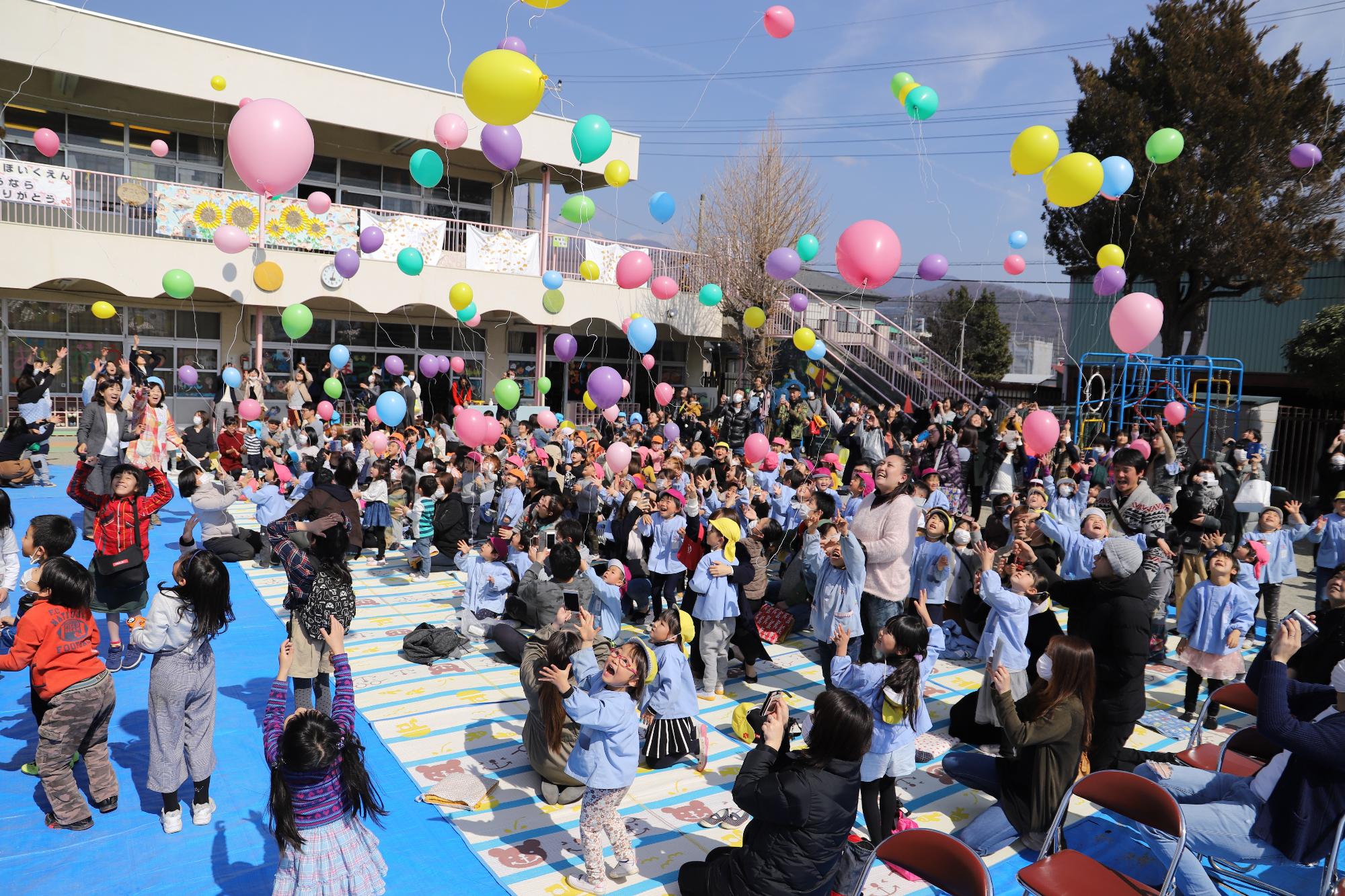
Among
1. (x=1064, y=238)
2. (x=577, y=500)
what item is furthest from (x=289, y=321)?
(x=1064, y=238)

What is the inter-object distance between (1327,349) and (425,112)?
63.9ft

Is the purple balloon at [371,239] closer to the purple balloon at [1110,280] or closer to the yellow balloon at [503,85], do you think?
the yellow balloon at [503,85]

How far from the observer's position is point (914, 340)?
799 inches

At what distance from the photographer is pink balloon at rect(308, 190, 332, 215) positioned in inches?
603

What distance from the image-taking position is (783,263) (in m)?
11.3

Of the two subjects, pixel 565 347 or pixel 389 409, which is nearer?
pixel 389 409

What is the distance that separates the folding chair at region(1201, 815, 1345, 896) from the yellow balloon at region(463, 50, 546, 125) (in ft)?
21.9

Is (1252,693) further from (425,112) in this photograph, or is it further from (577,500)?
(425,112)

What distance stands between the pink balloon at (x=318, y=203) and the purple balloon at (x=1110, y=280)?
43.0 ft

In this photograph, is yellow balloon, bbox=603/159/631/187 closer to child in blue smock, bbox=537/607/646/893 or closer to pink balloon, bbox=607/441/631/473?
pink balloon, bbox=607/441/631/473

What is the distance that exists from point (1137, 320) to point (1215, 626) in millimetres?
5043

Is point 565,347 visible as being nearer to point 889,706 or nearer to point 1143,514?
point 1143,514

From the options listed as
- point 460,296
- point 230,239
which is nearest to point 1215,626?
point 460,296

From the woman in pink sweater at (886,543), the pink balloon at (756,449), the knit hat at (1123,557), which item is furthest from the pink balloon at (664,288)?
the knit hat at (1123,557)
